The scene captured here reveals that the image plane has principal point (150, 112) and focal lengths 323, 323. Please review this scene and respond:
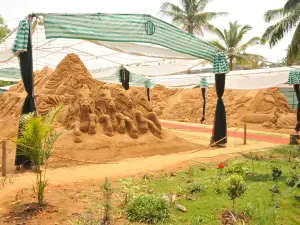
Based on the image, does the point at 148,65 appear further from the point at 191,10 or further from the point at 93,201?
the point at 191,10

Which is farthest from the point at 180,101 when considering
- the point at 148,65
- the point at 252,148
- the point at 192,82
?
the point at 252,148

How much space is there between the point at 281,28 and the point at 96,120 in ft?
31.1

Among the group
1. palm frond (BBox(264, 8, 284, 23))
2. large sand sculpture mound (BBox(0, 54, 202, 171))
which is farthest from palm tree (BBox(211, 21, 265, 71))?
large sand sculpture mound (BBox(0, 54, 202, 171))

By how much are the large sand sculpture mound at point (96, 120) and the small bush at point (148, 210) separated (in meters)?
3.99

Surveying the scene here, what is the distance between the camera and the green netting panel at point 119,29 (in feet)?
23.5

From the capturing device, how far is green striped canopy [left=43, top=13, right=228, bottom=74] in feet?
23.5

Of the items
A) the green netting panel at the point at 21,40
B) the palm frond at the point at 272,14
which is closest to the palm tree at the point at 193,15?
the palm frond at the point at 272,14

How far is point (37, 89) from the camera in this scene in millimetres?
11398

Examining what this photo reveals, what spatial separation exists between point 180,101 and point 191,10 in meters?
7.21

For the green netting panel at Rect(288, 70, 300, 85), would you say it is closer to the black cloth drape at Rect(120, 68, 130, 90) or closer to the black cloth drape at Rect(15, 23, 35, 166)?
the black cloth drape at Rect(120, 68, 130, 90)

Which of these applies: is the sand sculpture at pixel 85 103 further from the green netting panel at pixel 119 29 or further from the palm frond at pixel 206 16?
the palm frond at pixel 206 16

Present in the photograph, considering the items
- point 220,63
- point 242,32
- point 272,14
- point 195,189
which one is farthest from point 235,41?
point 195,189

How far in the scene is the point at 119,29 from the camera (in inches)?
301

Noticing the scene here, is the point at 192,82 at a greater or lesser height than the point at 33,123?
greater
